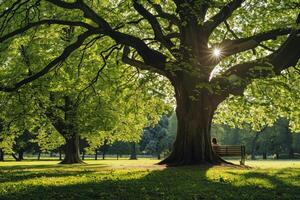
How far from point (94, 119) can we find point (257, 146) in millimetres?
71741

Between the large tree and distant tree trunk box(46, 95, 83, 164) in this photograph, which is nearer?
the large tree

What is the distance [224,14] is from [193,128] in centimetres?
658

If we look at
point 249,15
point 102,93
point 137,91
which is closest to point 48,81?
point 102,93

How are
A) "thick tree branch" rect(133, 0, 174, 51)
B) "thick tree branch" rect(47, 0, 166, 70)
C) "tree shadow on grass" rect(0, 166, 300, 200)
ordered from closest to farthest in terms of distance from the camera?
"tree shadow on grass" rect(0, 166, 300, 200) < "thick tree branch" rect(47, 0, 166, 70) < "thick tree branch" rect(133, 0, 174, 51)

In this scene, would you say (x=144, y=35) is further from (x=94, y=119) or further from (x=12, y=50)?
(x=94, y=119)

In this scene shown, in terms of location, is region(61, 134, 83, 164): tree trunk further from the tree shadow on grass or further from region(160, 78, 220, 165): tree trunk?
the tree shadow on grass

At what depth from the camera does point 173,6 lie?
29.1m

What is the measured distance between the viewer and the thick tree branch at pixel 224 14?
21764mm

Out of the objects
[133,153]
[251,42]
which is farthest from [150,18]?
[133,153]

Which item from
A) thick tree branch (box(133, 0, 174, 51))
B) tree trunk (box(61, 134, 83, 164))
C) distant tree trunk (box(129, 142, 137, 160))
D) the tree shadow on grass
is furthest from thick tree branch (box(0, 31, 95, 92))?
distant tree trunk (box(129, 142, 137, 160))

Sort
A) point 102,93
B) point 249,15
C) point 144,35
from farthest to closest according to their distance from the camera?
point 102,93
point 144,35
point 249,15

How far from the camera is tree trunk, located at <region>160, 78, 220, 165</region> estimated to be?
2456 centimetres

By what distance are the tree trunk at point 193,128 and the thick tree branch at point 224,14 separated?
350 cm

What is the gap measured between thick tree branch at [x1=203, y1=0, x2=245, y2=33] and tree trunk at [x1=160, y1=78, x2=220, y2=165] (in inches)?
138
